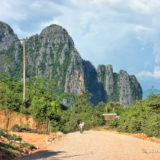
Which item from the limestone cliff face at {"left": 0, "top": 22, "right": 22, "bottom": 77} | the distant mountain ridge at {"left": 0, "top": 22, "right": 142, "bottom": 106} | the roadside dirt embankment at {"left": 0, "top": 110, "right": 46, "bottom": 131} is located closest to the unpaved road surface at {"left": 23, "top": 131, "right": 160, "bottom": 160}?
the roadside dirt embankment at {"left": 0, "top": 110, "right": 46, "bottom": 131}

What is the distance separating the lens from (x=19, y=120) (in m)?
30.3

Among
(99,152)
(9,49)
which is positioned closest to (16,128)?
(99,152)

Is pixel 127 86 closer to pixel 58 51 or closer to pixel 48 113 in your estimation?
pixel 58 51

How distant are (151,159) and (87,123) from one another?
48537 millimetres

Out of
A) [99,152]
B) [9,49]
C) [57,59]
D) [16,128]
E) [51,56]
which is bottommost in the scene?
[99,152]

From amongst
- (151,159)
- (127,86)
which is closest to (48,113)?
(151,159)

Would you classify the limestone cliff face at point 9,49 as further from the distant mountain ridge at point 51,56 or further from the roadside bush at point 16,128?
the roadside bush at point 16,128

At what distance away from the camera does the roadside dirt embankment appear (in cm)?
2969

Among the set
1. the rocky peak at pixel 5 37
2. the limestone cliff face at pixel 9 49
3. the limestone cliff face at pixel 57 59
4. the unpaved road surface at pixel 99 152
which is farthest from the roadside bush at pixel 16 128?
the rocky peak at pixel 5 37

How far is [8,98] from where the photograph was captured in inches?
1252

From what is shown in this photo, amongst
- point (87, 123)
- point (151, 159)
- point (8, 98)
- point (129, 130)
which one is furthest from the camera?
point (87, 123)

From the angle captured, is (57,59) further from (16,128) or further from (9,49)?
(16,128)

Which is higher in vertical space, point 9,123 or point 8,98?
point 8,98

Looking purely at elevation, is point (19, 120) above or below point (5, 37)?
below
